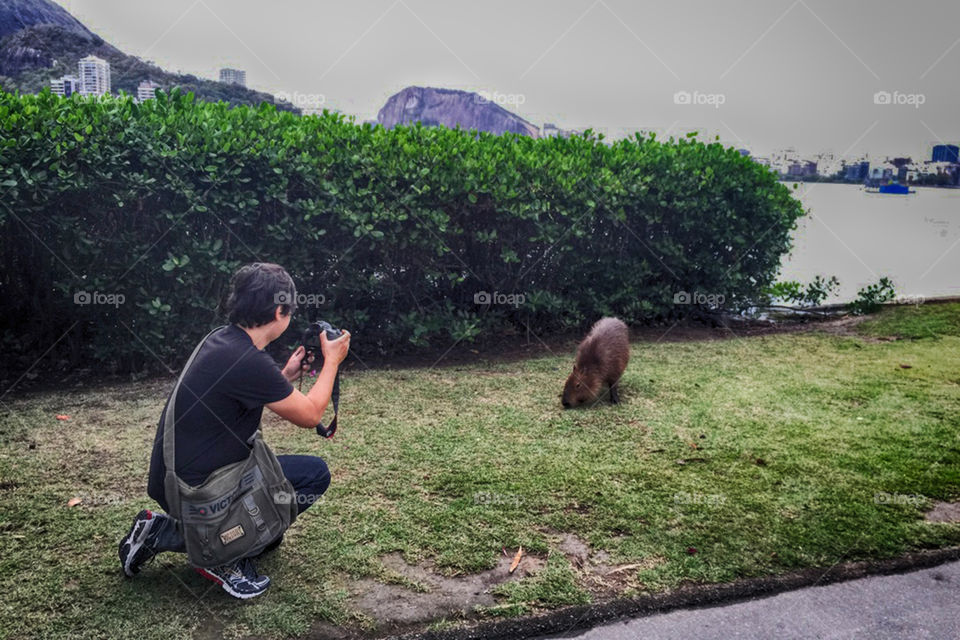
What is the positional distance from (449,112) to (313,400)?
5.49 meters

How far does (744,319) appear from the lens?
9.23 metres

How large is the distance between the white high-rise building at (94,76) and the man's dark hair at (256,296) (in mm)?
3768

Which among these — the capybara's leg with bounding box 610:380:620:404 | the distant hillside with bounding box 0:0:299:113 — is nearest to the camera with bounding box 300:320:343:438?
the capybara's leg with bounding box 610:380:620:404

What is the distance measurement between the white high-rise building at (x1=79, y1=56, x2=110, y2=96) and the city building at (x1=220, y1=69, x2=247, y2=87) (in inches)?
48.5

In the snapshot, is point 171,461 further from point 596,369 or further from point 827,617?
point 596,369

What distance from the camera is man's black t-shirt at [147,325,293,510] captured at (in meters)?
2.77

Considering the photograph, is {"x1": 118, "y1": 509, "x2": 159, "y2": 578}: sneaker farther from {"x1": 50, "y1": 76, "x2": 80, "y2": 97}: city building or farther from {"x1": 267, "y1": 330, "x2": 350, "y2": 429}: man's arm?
{"x1": 50, "y1": 76, "x2": 80, "y2": 97}: city building

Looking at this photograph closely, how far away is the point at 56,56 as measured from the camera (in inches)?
338

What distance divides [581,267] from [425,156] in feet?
7.41

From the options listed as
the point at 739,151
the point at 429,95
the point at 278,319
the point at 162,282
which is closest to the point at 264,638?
the point at 278,319

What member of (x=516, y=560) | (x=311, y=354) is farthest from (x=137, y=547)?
(x=516, y=560)

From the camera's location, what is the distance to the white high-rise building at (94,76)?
5738 mm

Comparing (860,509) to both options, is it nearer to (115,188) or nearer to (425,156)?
(425,156)

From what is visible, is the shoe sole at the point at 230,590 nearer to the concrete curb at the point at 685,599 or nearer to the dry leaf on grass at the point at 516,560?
the concrete curb at the point at 685,599
